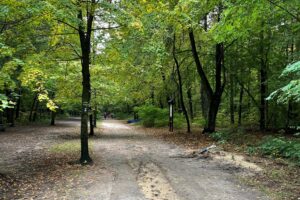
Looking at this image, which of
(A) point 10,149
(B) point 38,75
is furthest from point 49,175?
(A) point 10,149

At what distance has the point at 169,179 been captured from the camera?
24.4 feet

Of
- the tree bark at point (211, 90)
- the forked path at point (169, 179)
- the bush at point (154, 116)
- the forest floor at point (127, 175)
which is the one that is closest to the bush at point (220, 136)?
the tree bark at point (211, 90)

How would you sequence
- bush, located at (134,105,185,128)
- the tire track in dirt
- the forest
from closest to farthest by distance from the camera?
the tire track in dirt < the forest < bush, located at (134,105,185,128)

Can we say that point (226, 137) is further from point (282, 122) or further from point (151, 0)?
point (151, 0)

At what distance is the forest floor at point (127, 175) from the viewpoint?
634 centimetres

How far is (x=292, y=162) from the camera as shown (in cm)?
876

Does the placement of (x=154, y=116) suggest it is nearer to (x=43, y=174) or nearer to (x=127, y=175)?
(x=43, y=174)

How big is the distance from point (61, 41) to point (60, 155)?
15.0 ft

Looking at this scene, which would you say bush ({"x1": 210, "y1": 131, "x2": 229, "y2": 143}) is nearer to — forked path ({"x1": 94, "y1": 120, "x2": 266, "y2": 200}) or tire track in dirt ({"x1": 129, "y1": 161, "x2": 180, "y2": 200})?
forked path ({"x1": 94, "y1": 120, "x2": 266, "y2": 200})

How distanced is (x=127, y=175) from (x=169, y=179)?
124 centimetres

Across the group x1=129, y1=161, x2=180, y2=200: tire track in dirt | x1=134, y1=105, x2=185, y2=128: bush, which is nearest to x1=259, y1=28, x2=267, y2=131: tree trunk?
x1=134, y1=105, x2=185, y2=128: bush

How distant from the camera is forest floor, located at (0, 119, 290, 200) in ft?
20.8

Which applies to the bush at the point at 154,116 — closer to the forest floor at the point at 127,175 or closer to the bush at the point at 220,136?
the bush at the point at 220,136

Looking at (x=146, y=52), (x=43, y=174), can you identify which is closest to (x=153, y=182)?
(x=43, y=174)
